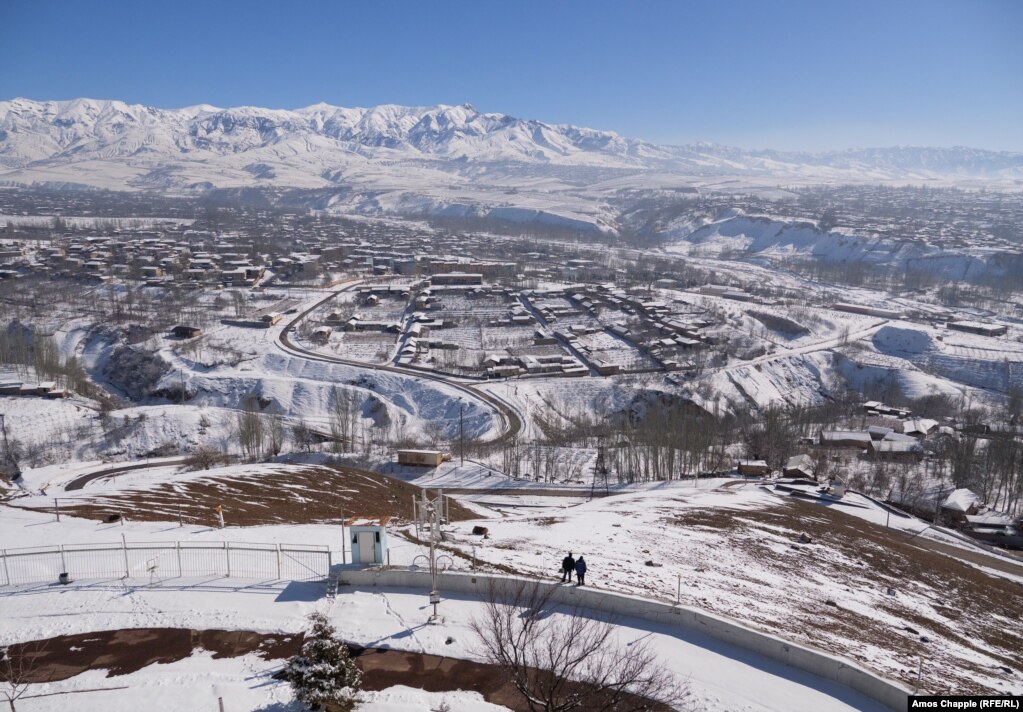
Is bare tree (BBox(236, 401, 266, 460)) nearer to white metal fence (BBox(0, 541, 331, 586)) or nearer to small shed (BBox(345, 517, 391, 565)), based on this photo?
white metal fence (BBox(0, 541, 331, 586))

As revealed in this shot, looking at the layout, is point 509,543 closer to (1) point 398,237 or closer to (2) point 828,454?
(2) point 828,454

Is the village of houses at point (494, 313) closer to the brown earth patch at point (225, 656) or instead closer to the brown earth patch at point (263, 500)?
the brown earth patch at point (263, 500)

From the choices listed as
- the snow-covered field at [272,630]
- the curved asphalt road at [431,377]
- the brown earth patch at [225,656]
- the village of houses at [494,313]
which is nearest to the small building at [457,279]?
the village of houses at [494,313]

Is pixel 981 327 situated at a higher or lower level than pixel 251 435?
higher

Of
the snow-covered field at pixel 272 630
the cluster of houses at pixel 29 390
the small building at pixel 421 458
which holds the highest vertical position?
the snow-covered field at pixel 272 630

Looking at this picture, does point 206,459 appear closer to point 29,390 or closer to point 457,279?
point 29,390

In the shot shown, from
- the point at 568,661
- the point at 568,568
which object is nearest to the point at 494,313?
the point at 568,568
